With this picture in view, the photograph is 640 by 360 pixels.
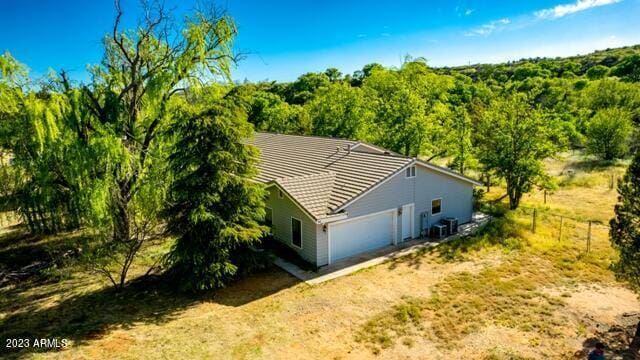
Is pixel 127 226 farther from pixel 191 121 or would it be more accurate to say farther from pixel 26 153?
pixel 191 121

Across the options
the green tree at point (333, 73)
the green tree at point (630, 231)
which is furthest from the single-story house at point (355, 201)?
the green tree at point (333, 73)

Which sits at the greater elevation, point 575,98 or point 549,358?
point 575,98

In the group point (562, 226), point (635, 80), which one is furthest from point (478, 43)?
point (562, 226)

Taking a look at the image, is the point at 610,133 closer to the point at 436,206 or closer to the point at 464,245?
the point at 436,206

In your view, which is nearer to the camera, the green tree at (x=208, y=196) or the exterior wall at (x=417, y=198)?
the green tree at (x=208, y=196)

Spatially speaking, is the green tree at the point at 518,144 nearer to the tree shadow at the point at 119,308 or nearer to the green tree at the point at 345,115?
the green tree at the point at 345,115

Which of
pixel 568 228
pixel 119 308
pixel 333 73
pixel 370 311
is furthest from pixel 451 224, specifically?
pixel 333 73

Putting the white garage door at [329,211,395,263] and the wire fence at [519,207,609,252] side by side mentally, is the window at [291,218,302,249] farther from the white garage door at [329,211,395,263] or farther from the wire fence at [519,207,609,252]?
the wire fence at [519,207,609,252]
